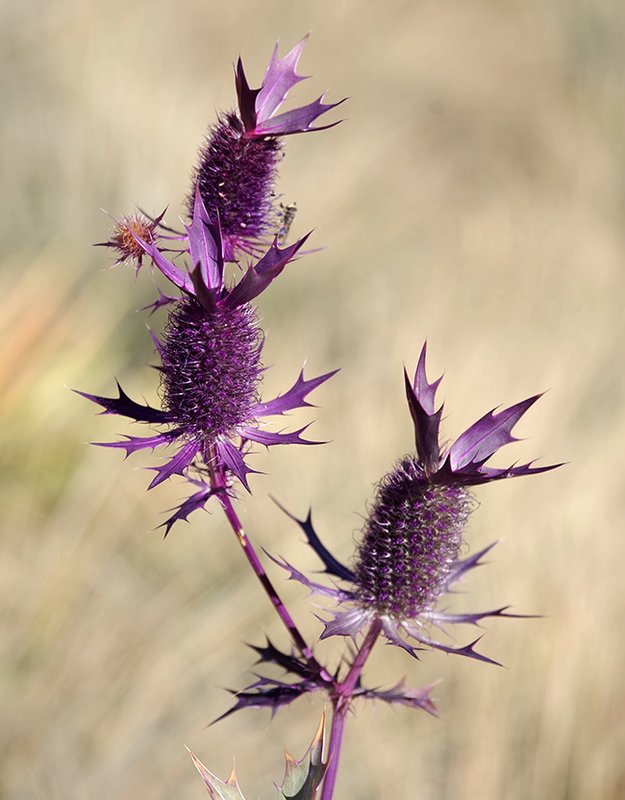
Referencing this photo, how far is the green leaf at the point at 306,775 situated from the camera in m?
0.74

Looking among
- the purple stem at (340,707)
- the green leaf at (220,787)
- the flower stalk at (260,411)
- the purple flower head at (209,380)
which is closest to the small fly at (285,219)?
the flower stalk at (260,411)

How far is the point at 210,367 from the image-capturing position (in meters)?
0.69

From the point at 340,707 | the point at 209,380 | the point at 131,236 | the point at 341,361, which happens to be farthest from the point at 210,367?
the point at 341,361

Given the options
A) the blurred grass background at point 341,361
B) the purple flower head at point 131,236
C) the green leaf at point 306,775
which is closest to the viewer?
the purple flower head at point 131,236

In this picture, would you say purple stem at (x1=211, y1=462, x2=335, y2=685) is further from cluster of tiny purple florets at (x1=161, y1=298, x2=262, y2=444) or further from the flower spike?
the flower spike

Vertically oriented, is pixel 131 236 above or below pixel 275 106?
below

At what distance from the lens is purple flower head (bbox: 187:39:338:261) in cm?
66

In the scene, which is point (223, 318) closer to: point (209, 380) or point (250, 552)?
point (209, 380)

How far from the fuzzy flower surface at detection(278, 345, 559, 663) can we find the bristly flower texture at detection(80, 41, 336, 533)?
12cm

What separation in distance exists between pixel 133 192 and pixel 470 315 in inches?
37.9

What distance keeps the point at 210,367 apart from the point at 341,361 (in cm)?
144


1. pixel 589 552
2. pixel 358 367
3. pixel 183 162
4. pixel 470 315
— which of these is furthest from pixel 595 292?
pixel 183 162

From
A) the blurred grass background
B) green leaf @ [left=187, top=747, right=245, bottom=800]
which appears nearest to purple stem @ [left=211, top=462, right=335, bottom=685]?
green leaf @ [left=187, top=747, right=245, bottom=800]

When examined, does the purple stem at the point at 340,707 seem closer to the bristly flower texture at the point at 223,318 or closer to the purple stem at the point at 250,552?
the purple stem at the point at 250,552
